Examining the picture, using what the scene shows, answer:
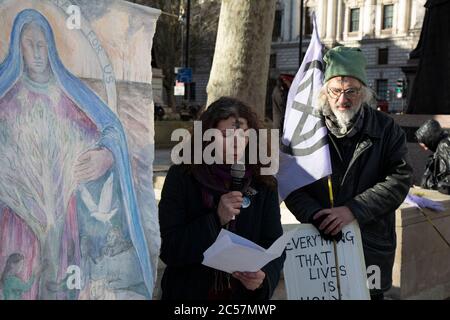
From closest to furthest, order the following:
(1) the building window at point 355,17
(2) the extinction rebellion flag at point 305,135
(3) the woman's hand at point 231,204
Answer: (3) the woman's hand at point 231,204
(2) the extinction rebellion flag at point 305,135
(1) the building window at point 355,17

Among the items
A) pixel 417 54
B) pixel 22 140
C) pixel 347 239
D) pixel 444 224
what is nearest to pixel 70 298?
pixel 22 140

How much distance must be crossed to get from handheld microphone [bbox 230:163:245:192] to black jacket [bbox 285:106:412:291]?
650 mm

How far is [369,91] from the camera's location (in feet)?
10.2

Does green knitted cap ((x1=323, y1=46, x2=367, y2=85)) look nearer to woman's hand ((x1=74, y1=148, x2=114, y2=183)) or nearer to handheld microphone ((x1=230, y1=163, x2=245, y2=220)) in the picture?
handheld microphone ((x1=230, y1=163, x2=245, y2=220))

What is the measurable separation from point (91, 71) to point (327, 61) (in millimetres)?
1374

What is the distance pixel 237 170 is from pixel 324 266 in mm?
884

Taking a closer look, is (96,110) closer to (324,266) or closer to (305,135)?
(305,135)

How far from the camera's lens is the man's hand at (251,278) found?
2.44 metres

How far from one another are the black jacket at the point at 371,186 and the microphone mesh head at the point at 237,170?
2.23 ft

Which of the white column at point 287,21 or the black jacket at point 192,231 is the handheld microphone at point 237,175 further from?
the white column at point 287,21

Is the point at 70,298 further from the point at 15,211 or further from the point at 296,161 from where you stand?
the point at 296,161

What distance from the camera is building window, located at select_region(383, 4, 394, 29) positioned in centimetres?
5496

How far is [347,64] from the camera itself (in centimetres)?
298

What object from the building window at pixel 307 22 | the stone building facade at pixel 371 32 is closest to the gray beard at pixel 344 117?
the stone building facade at pixel 371 32
